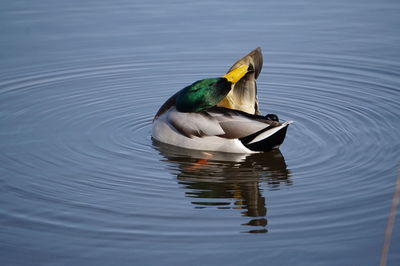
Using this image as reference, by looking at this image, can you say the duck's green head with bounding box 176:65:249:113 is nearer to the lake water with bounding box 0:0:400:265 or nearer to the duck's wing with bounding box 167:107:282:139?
the duck's wing with bounding box 167:107:282:139

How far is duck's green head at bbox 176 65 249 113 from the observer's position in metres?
7.77

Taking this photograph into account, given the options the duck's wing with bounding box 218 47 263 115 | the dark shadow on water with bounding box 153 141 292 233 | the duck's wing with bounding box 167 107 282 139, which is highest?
the duck's wing with bounding box 218 47 263 115

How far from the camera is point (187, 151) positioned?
7.88 metres

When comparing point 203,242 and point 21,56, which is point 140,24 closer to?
point 21,56

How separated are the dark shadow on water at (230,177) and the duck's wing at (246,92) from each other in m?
0.59

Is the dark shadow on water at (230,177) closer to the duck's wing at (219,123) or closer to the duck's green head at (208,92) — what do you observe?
the duck's wing at (219,123)

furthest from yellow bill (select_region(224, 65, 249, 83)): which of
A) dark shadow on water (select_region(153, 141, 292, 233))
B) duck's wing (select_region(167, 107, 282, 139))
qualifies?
dark shadow on water (select_region(153, 141, 292, 233))

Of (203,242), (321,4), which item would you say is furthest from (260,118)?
(321,4)

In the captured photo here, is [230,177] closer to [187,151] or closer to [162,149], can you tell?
[187,151]

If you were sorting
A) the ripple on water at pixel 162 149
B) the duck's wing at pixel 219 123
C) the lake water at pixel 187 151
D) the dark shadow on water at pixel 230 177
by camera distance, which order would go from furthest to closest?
1. the duck's wing at pixel 219 123
2. the dark shadow on water at pixel 230 177
3. the ripple on water at pixel 162 149
4. the lake water at pixel 187 151

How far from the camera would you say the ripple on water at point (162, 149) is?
20.3 feet

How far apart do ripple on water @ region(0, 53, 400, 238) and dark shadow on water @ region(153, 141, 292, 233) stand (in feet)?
0.03

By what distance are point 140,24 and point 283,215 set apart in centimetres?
682

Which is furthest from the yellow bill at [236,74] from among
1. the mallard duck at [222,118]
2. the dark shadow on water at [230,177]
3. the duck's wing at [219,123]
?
the dark shadow on water at [230,177]
